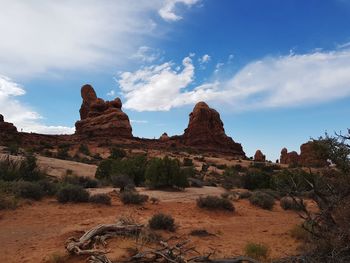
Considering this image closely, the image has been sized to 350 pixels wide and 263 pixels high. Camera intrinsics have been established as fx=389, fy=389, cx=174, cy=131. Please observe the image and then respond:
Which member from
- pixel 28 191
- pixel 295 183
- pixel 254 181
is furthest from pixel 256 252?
A: pixel 254 181

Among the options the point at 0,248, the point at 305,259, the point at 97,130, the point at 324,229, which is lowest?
the point at 0,248

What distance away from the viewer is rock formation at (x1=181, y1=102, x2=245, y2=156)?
77.3 meters

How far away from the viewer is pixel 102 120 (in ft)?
239

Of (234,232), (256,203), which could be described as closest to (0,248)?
(234,232)

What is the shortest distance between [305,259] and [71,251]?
4827mm

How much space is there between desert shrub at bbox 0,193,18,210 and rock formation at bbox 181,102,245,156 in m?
62.5

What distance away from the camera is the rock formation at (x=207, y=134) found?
3044 inches

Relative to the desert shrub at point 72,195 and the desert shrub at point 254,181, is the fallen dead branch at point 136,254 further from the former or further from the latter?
the desert shrub at point 254,181

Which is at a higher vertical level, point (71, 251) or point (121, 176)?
point (121, 176)

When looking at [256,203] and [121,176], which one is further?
[121,176]

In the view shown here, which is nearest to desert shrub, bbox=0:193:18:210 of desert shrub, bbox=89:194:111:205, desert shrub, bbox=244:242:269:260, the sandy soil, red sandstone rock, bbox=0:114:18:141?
the sandy soil

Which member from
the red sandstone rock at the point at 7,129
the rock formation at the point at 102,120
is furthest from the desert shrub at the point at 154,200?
the rock formation at the point at 102,120

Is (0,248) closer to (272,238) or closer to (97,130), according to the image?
(272,238)

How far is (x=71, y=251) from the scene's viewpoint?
8305 millimetres
